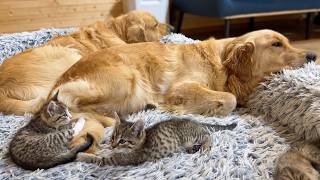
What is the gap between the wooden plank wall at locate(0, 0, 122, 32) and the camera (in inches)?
175

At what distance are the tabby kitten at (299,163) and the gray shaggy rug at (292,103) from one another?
132 millimetres

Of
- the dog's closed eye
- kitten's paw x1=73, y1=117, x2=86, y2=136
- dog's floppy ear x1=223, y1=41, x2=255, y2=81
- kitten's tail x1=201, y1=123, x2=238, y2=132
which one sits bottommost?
kitten's tail x1=201, y1=123, x2=238, y2=132

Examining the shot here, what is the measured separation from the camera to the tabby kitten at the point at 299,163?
1438 millimetres

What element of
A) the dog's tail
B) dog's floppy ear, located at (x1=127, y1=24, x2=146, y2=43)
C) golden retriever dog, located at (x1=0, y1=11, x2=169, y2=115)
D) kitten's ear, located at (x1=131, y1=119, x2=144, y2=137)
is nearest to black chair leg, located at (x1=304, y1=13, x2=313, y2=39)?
golden retriever dog, located at (x1=0, y1=11, x2=169, y2=115)

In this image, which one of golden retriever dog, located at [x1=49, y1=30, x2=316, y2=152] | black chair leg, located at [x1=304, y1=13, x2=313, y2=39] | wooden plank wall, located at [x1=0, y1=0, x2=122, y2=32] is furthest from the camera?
black chair leg, located at [x1=304, y1=13, x2=313, y2=39]

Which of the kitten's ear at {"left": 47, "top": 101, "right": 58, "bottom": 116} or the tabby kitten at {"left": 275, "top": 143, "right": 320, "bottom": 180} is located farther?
the kitten's ear at {"left": 47, "top": 101, "right": 58, "bottom": 116}

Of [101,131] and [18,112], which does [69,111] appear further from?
[18,112]

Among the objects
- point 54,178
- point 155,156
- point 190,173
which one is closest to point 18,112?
point 54,178

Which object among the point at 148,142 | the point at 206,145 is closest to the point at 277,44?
the point at 206,145

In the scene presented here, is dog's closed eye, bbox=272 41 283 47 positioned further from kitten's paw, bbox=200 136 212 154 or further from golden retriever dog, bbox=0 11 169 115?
golden retriever dog, bbox=0 11 169 115

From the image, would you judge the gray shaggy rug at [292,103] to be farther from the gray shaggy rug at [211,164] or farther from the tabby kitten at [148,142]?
the tabby kitten at [148,142]

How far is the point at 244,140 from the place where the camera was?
1.88 metres

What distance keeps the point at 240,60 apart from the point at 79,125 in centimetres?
96

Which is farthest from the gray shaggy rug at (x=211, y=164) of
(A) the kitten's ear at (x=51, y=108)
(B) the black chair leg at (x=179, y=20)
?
(B) the black chair leg at (x=179, y=20)
